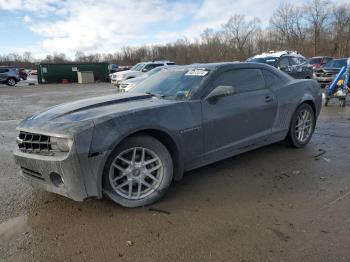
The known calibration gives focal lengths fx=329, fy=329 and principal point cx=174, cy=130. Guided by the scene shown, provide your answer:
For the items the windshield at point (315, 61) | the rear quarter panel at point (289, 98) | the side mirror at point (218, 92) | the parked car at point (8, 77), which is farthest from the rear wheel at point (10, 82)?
the side mirror at point (218, 92)

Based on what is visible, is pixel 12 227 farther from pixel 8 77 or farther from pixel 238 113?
pixel 8 77

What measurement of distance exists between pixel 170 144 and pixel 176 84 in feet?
3.33

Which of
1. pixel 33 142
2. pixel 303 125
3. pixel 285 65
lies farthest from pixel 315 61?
pixel 33 142

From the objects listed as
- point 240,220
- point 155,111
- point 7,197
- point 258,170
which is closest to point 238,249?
point 240,220

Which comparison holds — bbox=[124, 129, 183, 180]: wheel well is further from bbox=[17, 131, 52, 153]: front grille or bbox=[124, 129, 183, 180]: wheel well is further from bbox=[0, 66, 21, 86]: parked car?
bbox=[0, 66, 21, 86]: parked car

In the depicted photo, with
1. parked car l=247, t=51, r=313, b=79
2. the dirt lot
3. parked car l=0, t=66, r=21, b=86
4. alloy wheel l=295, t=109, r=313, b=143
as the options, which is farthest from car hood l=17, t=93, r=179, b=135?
parked car l=0, t=66, r=21, b=86

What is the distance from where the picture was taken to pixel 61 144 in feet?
10.2

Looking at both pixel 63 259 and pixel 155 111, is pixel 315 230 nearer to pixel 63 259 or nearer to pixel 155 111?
pixel 155 111

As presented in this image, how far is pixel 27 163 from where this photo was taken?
3.35 m

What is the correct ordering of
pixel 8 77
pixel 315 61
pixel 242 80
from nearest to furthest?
pixel 242 80
pixel 315 61
pixel 8 77

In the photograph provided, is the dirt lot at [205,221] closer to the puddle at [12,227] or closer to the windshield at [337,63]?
the puddle at [12,227]

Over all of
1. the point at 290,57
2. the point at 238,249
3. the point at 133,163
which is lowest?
the point at 238,249

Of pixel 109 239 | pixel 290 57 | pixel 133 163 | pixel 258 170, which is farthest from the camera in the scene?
pixel 290 57

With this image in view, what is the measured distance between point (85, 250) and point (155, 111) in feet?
5.11
